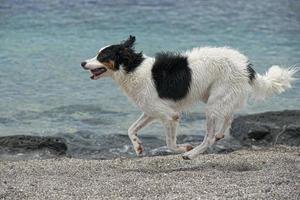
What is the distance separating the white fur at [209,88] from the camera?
8.08 metres

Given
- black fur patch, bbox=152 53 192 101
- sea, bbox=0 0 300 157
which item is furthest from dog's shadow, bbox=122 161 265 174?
sea, bbox=0 0 300 157

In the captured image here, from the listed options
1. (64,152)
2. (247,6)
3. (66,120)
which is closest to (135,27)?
(247,6)

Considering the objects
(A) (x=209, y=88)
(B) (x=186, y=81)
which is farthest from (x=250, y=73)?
(B) (x=186, y=81)

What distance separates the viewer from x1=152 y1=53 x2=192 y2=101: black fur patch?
8.15m

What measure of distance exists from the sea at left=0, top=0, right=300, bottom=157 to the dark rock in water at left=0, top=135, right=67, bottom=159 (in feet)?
2.73

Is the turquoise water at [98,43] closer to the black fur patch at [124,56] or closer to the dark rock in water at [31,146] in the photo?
the dark rock in water at [31,146]

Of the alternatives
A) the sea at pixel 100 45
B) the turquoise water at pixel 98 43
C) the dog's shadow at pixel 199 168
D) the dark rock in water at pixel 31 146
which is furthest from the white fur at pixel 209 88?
the turquoise water at pixel 98 43

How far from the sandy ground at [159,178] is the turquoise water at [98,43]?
9.34ft

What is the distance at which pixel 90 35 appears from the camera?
18.8 meters

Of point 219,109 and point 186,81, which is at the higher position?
point 186,81

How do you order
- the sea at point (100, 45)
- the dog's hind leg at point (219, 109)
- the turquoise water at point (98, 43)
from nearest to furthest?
the dog's hind leg at point (219, 109), the sea at point (100, 45), the turquoise water at point (98, 43)

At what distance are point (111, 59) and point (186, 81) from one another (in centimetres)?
85

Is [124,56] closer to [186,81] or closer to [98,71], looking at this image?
[98,71]

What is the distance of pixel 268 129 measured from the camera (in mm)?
10305
